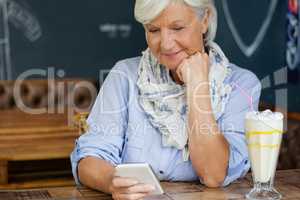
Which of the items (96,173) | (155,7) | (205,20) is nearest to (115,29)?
(205,20)

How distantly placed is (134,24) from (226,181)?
10.4 ft

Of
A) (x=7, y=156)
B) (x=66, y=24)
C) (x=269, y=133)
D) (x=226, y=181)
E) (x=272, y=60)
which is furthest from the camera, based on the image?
(x=66, y=24)

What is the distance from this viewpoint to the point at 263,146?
128 cm

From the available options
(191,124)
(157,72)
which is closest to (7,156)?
(157,72)

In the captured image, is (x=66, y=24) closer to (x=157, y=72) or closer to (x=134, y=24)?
(x=134, y=24)

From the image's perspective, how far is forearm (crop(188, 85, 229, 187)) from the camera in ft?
4.75

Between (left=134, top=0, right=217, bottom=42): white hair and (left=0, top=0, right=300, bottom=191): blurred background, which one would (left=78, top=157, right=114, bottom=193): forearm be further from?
(left=0, top=0, right=300, bottom=191): blurred background

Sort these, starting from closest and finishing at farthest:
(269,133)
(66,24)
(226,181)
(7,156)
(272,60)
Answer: (269,133)
(226,181)
(7,156)
(272,60)
(66,24)

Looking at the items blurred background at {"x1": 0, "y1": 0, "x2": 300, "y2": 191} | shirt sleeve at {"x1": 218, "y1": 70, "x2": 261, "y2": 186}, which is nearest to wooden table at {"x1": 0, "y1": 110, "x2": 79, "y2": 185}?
blurred background at {"x1": 0, "y1": 0, "x2": 300, "y2": 191}

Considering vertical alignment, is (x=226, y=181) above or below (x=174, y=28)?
below

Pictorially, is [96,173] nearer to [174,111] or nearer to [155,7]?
[174,111]

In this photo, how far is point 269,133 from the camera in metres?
1.26

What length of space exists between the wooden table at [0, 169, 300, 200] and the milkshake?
0.15 ft

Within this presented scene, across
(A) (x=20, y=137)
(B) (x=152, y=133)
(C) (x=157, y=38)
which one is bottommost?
(A) (x=20, y=137)
